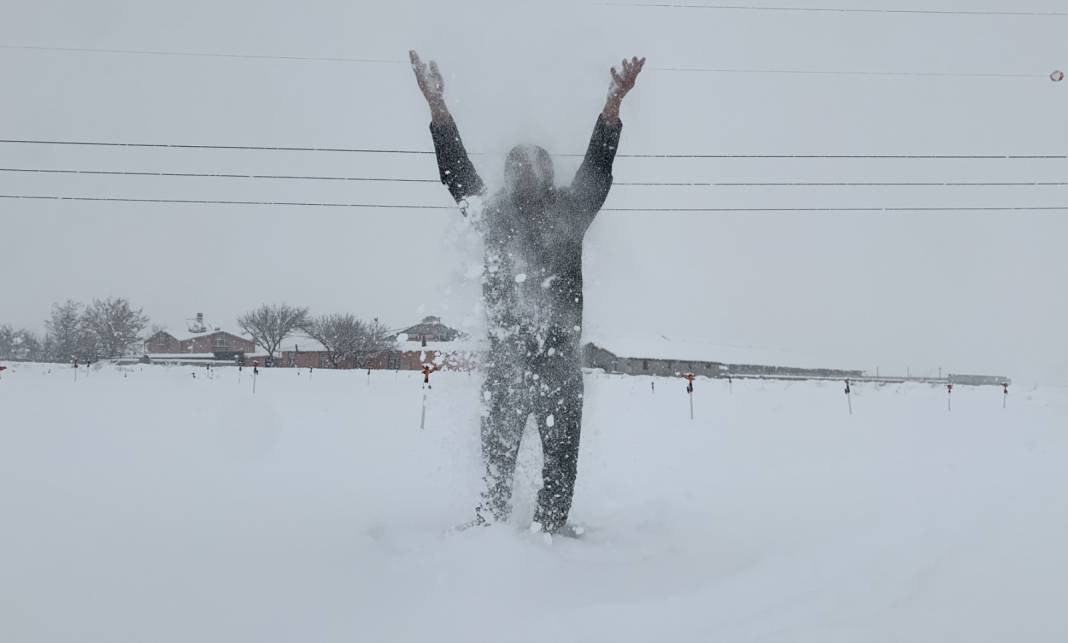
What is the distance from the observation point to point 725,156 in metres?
16.4

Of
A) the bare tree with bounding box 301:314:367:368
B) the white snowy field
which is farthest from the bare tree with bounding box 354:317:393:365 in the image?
the white snowy field

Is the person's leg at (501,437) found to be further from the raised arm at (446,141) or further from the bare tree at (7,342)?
the bare tree at (7,342)

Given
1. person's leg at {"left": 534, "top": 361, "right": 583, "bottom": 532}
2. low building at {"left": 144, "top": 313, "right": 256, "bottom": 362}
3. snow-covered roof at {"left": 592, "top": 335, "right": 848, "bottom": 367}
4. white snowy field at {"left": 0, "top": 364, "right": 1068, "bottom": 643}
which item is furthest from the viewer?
low building at {"left": 144, "top": 313, "right": 256, "bottom": 362}

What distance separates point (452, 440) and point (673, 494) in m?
1.30

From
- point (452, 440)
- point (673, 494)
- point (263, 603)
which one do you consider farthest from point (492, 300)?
point (673, 494)

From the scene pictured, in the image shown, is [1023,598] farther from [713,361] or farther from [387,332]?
[387,332]

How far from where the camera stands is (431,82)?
9.09ft

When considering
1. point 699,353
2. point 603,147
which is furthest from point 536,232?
point 699,353

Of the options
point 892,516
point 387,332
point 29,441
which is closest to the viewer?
point 892,516

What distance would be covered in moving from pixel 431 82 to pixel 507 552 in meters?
1.94

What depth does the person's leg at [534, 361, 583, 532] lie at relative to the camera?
264 cm

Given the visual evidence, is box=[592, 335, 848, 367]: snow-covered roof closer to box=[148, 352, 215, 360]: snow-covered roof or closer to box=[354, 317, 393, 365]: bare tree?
box=[354, 317, 393, 365]: bare tree

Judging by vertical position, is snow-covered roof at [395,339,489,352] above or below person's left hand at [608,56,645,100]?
below

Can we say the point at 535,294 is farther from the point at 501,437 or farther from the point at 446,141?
the point at 446,141
